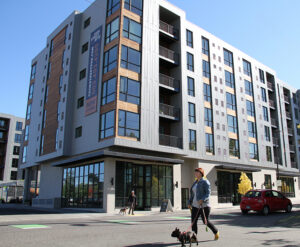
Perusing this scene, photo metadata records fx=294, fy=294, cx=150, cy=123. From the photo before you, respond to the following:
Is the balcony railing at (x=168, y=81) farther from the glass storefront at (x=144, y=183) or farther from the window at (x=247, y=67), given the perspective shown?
the window at (x=247, y=67)

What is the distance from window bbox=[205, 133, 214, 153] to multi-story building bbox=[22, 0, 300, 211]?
115mm

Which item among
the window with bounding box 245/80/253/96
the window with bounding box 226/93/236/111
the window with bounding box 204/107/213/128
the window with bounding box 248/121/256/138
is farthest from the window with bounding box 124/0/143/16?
the window with bounding box 248/121/256/138

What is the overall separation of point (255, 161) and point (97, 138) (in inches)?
893

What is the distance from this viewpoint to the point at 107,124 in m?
25.4

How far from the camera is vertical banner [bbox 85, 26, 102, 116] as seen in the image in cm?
2777

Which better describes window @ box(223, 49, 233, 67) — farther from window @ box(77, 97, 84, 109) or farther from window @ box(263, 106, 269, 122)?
window @ box(77, 97, 84, 109)

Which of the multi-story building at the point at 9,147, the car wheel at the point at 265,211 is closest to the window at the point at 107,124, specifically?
the car wheel at the point at 265,211

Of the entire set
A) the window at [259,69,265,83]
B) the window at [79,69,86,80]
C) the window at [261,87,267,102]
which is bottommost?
the window at [79,69,86,80]

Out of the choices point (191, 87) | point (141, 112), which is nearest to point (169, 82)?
point (191, 87)

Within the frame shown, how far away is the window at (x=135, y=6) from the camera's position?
27878 millimetres

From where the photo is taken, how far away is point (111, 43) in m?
27.3

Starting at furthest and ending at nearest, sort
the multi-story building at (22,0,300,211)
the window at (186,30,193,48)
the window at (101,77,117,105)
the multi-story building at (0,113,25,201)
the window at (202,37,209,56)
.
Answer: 1. the multi-story building at (0,113,25,201)
2. the window at (202,37,209,56)
3. the window at (186,30,193,48)
4. the multi-story building at (22,0,300,211)
5. the window at (101,77,117,105)

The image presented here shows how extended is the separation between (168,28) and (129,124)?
13.1 meters

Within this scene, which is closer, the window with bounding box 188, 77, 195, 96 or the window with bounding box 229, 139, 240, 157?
the window with bounding box 188, 77, 195, 96
